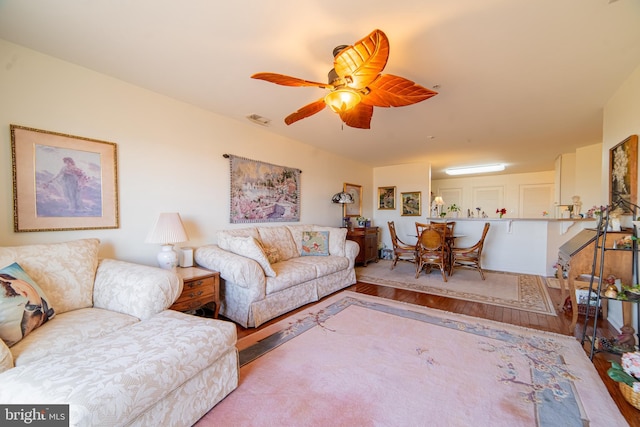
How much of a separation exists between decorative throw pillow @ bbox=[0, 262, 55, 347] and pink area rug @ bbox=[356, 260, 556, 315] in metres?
3.55

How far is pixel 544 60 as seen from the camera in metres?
1.92

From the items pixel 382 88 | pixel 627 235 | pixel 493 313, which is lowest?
pixel 493 313

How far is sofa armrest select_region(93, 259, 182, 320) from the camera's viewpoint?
1613 millimetres

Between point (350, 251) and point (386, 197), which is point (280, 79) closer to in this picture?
point (350, 251)

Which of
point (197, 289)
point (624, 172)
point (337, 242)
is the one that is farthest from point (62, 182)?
point (624, 172)

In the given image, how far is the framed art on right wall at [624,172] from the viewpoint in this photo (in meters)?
2.09

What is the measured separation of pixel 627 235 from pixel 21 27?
4.72 m

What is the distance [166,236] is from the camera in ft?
7.56

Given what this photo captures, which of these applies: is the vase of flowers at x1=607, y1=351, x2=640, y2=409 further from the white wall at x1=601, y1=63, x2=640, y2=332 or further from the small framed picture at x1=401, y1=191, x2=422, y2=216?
the small framed picture at x1=401, y1=191, x2=422, y2=216

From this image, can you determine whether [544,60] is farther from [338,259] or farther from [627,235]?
[338,259]

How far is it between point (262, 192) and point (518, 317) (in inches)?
136

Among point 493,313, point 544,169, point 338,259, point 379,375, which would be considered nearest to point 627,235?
point 493,313

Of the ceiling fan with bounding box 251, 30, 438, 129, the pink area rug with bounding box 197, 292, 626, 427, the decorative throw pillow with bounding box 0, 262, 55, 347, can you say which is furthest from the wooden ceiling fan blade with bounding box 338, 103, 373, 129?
the decorative throw pillow with bounding box 0, 262, 55, 347

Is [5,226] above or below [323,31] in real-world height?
below
